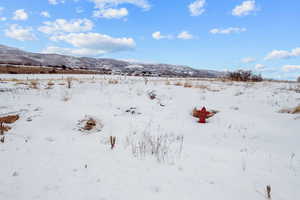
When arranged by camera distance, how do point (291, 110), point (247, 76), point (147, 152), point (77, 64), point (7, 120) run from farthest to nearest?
point (77, 64), point (247, 76), point (291, 110), point (7, 120), point (147, 152)

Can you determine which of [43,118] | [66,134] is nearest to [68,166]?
[66,134]

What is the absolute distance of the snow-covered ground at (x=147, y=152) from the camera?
7.97ft

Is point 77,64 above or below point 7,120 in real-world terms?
above

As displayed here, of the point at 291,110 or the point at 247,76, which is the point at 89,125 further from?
the point at 247,76

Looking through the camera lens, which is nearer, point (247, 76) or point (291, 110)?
point (291, 110)

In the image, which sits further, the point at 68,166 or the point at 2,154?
the point at 2,154

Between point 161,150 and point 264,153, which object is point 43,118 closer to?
point 161,150

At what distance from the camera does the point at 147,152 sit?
3518 mm

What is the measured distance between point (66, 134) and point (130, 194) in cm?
272

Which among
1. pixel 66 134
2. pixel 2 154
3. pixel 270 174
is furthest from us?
pixel 66 134

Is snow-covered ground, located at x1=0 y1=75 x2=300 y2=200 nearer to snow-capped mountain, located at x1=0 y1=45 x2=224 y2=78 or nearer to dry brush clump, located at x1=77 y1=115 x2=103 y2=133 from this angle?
dry brush clump, located at x1=77 y1=115 x2=103 y2=133

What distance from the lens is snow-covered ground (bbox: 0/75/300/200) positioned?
2430 millimetres

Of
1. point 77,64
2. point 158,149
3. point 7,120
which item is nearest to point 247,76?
point 158,149

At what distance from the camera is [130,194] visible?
233 centimetres
